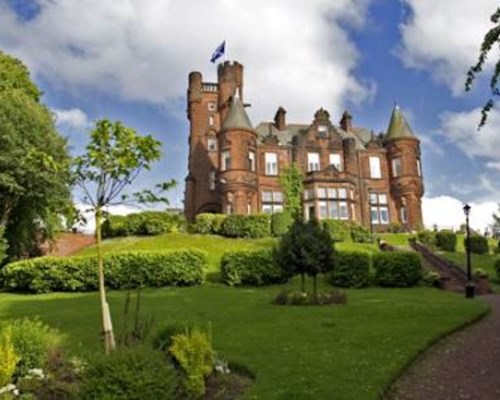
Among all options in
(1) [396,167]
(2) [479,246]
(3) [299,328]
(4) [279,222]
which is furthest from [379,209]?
(3) [299,328]

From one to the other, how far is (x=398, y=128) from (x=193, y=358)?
50.8 meters

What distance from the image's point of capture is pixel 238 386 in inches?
360

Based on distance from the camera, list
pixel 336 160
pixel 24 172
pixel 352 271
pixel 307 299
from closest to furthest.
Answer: pixel 307 299 < pixel 352 271 < pixel 24 172 < pixel 336 160

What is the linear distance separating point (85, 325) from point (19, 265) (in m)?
14.3

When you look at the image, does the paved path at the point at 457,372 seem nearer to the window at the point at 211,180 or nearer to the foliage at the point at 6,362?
the foliage at the point at 6,362

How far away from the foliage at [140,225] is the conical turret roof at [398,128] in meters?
25.4

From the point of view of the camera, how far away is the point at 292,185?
168 feet

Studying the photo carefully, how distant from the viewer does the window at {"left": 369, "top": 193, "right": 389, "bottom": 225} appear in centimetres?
5384

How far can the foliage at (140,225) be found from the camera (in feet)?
144

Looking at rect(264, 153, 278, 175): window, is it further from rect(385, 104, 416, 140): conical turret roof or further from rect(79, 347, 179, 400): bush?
rect(79, 347, 179, 400): bush

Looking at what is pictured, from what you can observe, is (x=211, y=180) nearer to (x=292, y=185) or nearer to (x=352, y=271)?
(x=292, y=185)

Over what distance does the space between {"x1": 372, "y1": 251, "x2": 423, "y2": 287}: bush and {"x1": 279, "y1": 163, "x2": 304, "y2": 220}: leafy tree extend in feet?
71.7

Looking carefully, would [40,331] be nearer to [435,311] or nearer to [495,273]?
[435,311]

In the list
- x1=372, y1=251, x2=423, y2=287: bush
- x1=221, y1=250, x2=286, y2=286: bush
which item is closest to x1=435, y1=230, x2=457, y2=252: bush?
x1=372, y1=251, x2=423, y2=287: bush
